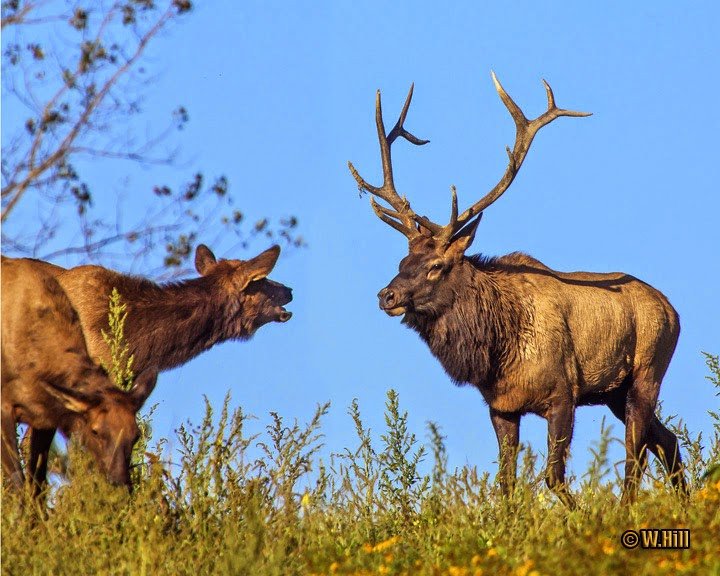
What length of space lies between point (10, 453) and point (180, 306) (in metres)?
3.29

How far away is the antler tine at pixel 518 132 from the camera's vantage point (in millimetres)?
10148

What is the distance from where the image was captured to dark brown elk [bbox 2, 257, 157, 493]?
6020mm

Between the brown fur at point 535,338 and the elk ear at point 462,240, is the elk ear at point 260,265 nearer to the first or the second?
the brown fur at point 535,338

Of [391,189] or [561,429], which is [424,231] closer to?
[391,189]

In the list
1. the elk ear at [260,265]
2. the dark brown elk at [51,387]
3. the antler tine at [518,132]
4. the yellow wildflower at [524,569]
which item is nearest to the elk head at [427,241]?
the antler tine at [518,132]

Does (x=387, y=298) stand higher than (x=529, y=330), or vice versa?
(x=387, y=298)

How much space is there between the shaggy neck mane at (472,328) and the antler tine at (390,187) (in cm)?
65

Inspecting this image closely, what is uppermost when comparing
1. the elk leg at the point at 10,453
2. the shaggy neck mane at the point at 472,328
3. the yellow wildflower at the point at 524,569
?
the shaggy neck mane at the point at 472,328

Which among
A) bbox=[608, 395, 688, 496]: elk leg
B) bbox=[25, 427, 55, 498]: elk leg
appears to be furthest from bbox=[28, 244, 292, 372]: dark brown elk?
bbox=[608, 395, 688, 496]: elk leg

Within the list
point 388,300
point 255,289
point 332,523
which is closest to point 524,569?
point 332,523

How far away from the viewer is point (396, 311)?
9.27 m

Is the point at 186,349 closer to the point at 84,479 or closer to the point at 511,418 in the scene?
the point at 511,418

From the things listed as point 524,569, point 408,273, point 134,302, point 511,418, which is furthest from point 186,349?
point 524,569

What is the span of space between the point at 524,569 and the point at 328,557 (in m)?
1.17
